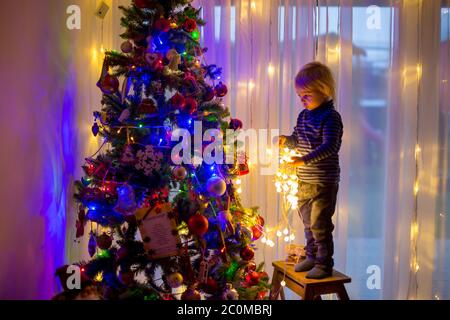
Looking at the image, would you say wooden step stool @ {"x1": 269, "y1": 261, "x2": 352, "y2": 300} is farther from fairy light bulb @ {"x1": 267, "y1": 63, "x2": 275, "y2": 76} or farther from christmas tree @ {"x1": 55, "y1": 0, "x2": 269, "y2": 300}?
fairy light bulb @ {"x1": 267, "y1": 63, "x2": 275, "y2": 76}

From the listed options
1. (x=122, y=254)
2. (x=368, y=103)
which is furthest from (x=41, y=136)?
(x=368, y=103)

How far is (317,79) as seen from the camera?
209 centimetres

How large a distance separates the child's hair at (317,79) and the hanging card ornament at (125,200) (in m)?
0.99

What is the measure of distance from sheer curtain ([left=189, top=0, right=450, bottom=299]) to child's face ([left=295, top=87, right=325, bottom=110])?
0.56 meters

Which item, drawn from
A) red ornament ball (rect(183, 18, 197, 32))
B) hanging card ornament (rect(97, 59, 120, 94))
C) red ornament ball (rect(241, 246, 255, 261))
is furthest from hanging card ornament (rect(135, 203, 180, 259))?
red ornament ball (rect(183, 18, 197, 32))

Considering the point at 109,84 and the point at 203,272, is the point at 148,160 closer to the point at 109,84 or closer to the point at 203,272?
the point at 109,84

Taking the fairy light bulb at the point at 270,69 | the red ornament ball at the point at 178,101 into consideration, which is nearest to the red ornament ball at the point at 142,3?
the red ornament ball at the point at 178,101

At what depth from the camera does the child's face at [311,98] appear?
2.11 metres

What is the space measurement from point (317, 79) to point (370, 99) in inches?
31.4

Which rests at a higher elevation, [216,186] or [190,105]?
[190,105]

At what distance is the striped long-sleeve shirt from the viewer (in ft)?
6.63
